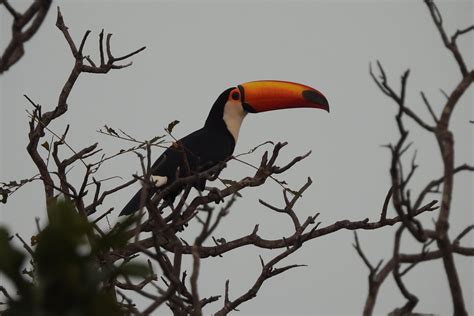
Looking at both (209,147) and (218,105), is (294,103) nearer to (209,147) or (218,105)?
(218,105)

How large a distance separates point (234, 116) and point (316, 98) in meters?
1.11

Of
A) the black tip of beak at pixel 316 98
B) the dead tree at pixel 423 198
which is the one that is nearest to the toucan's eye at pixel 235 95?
the black tip of beak at pixel 316 98

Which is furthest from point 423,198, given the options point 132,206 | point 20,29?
point 132,206

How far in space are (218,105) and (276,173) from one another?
13.0 feet

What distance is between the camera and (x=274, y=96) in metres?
9.14

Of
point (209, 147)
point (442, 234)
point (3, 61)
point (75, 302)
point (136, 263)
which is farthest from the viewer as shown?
point (209, 147)

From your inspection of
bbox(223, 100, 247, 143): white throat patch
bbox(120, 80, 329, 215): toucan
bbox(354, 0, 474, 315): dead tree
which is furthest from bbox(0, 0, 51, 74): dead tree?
bbox(223, 100, 247, 143): white throat patch

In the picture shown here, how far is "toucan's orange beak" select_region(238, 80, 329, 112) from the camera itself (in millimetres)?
9070

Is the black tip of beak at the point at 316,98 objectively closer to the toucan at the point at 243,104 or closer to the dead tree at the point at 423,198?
the toucan at the point at 243,104

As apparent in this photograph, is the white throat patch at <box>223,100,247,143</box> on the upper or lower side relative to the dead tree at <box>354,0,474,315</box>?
upper

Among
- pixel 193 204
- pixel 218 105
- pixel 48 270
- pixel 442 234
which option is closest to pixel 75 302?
pixel 48 270

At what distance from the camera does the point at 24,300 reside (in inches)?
63.2

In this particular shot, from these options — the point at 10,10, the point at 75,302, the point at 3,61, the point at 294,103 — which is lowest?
the point at 75,302

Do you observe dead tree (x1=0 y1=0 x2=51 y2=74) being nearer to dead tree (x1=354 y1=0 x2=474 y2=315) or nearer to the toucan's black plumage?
dead tree (x1=354 y1=0 x2=474 y2=315)
